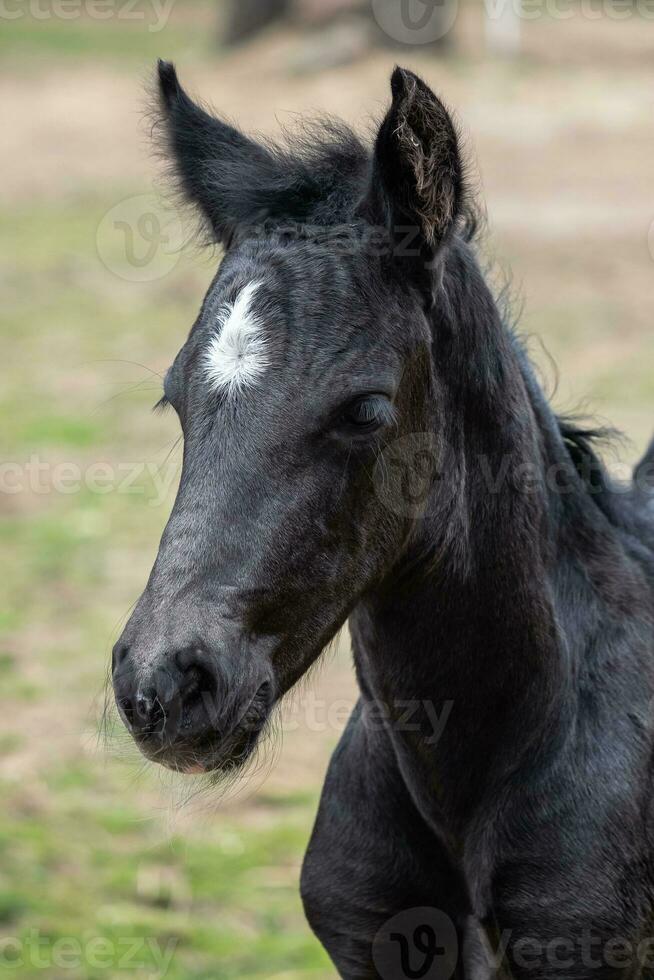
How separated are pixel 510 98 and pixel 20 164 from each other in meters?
6.16

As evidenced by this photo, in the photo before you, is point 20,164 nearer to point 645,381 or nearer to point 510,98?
point 510,98

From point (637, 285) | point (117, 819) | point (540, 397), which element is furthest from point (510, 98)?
point (540, 397)

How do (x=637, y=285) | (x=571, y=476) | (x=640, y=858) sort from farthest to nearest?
(x=637, y=285), (x=571, y=476), (x=640, y=858)

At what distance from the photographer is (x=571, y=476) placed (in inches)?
129
